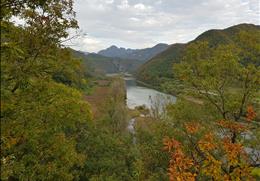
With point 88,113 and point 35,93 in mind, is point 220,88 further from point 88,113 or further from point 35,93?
point 35,93

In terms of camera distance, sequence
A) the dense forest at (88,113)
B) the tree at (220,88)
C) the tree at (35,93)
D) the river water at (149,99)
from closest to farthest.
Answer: the tree at (35,93), the dense forest at (88,113), the tree at (220,88), the river water at (149,99)

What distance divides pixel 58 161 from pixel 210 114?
25.3ft

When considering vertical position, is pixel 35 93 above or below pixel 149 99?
above

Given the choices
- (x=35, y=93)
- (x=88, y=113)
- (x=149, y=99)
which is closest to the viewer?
(x=35, y=93)

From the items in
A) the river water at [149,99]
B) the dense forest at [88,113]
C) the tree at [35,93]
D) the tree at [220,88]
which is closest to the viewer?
the tree at [35,93]

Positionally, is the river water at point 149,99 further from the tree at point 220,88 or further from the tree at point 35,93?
the tree at point 35,93

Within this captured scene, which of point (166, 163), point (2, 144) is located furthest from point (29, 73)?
point (166, 163)

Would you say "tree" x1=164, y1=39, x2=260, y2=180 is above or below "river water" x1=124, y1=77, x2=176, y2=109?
above

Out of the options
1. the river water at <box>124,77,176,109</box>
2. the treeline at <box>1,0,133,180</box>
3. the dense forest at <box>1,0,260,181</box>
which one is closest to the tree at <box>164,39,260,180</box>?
the dense forest at <box>1,0,260,181</box>

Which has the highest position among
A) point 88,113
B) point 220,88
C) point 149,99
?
point 220,88

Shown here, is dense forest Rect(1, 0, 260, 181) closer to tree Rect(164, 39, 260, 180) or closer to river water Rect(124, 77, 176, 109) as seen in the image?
tree Rect(164, 39, 260, 180)

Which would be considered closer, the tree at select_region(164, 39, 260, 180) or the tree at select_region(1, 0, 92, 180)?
the tree at select_region(1, 0, 92, 180)

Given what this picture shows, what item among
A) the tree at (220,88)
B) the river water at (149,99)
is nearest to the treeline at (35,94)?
the tree at (220,88)

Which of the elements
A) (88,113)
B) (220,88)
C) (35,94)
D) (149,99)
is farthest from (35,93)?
(149,99)
